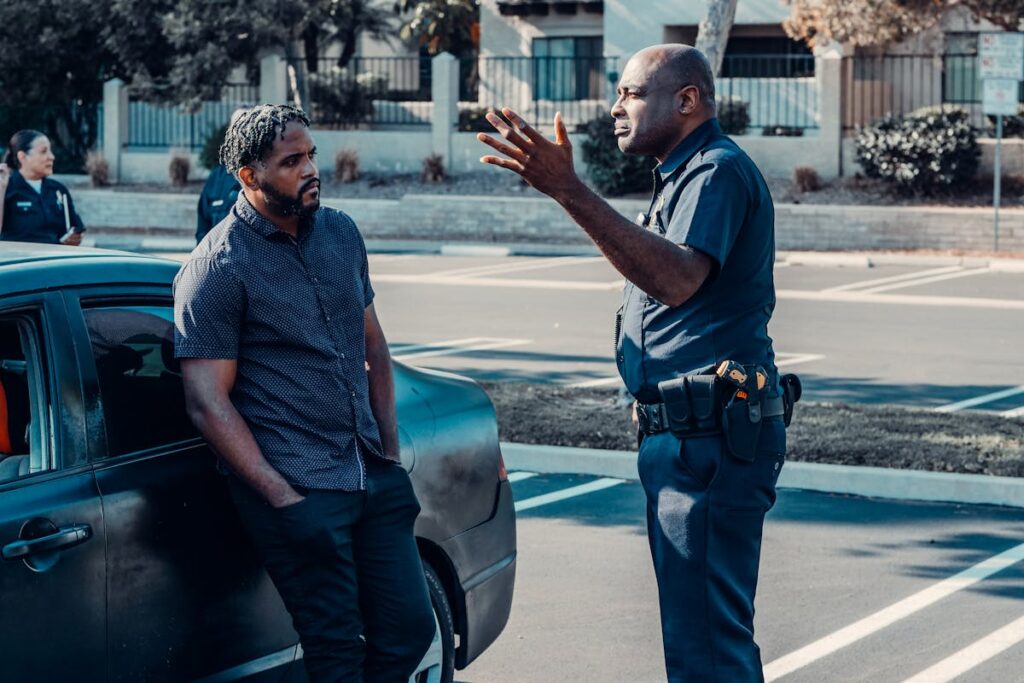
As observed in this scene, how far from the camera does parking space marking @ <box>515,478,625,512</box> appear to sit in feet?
26.0

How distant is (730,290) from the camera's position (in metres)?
4.02

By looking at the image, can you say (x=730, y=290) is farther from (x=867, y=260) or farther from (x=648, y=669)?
(x=867, y=260)

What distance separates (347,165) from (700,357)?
25.2m

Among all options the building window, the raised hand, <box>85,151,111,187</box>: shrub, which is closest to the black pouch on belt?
the raised hand

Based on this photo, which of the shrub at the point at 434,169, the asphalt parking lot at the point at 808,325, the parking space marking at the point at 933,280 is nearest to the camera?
the asphalt parking lot at the point at 808,325

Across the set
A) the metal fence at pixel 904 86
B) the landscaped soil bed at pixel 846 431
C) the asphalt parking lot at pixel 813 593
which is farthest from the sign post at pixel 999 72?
the asphalt parking lot at pixel 813 593

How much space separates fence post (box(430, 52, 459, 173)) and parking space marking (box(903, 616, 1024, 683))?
76.7 feet

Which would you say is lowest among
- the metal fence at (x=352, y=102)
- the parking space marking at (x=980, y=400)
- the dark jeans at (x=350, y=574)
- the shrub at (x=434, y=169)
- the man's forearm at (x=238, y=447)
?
the parking space marking at (x=980, y=400)

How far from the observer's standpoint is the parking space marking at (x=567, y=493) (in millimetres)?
7916

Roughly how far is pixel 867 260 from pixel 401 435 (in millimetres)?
18040

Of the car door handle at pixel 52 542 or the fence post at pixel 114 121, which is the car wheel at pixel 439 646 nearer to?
the car door handle at pixel 52 542

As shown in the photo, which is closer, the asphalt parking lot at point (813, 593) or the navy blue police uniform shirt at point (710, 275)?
the navy blue police uniform shirt at point (710, 275)

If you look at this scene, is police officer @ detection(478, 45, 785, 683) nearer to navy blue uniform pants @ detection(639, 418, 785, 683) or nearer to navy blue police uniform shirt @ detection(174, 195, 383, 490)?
navy blue uniform pants @ detection(639, 418, 785, 683)

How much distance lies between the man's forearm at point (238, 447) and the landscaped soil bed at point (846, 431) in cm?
509
